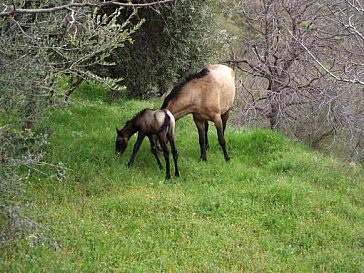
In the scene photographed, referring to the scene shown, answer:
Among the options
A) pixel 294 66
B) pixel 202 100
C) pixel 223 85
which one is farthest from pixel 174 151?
pixel 294 66

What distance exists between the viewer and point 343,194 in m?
8.96

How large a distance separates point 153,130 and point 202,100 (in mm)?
1300

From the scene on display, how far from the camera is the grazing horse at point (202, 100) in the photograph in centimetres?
966

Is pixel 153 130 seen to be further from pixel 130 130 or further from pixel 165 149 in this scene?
pixel 130 130

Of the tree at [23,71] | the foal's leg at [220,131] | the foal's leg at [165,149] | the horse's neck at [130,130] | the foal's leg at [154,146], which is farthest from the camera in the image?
the foal's leg at [220,131]

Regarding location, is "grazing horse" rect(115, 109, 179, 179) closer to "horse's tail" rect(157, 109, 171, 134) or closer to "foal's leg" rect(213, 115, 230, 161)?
"horse's tail" rect(157, 109, 171, 134)

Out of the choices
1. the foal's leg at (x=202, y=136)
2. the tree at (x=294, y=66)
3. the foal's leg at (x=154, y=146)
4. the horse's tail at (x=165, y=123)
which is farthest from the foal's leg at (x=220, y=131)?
the tree at (x=294, y=66)

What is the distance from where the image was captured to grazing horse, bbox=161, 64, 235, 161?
9656 millimetres

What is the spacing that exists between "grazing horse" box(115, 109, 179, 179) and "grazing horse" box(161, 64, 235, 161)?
64 centimetres

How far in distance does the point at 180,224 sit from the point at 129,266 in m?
1.38

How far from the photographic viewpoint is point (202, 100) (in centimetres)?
982

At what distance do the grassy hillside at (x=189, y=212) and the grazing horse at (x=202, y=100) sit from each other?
701mm

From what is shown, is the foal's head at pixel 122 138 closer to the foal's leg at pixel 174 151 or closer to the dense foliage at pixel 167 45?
the foal's leg at pixel 174 151

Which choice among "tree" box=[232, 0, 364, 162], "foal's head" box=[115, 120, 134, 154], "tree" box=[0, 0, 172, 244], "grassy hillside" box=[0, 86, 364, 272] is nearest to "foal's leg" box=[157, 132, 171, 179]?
"grassy hillside" box=[0, 86, 364, 272]
